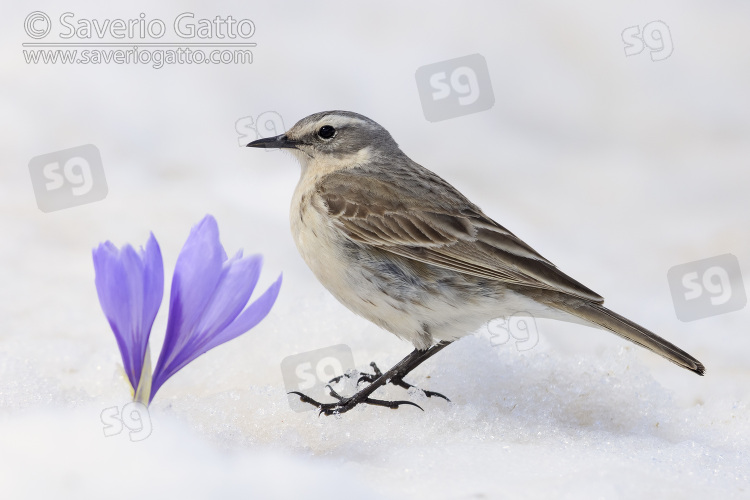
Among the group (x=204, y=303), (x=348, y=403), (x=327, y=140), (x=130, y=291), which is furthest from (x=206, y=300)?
(x=327, y=140)

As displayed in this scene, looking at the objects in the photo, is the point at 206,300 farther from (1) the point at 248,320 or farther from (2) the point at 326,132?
(2) the point at 326,132

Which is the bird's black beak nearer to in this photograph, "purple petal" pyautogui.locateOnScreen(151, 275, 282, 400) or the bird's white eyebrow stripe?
the bird's white eyebrow stripe

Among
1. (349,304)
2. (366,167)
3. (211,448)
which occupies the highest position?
(366,167)

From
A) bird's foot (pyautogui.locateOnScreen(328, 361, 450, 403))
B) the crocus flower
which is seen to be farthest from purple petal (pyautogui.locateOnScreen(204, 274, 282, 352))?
bird's foot (pyautogui.locateOnScreen(328, 361, 450, 403))

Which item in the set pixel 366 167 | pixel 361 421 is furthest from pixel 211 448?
pixel 366 167

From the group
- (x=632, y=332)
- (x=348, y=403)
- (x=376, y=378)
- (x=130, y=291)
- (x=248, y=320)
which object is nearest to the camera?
(x=130, y=291)

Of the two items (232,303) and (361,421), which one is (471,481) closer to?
(361,421)
